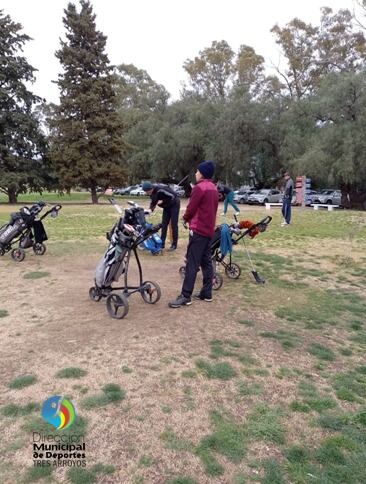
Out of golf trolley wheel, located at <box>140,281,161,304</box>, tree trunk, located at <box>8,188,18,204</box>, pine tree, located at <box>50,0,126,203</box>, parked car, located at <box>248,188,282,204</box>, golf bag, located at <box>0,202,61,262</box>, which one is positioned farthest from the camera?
parked car, located at <box>248,188,282,204</box>

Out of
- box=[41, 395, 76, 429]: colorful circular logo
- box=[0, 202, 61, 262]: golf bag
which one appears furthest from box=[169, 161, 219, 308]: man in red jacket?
box=[0, 202, 61, 262]: golf bag

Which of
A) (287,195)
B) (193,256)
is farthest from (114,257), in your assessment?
(287,195)

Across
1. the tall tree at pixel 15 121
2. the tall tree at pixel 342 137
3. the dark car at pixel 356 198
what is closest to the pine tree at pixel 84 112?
the tall tree at pixel 15 121

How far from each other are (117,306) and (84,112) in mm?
24997

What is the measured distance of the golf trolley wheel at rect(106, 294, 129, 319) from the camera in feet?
15.5

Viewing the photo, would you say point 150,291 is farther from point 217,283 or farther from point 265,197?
point 265,197

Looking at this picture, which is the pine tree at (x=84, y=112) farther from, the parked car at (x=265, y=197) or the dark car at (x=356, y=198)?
the dark car at (x=356, y=198)

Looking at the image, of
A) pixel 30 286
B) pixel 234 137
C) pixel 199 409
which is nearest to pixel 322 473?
pixel 199 409

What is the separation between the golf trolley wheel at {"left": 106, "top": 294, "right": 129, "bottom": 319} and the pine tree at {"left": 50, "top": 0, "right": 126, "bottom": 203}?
23.5m

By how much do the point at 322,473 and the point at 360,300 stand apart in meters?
3.78

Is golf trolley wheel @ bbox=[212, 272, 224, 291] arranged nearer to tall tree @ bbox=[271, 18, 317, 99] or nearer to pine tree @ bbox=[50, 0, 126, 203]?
pine tree @ bbox=[50, 0, 126, 203]

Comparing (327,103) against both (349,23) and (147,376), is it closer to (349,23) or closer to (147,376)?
(349,23)

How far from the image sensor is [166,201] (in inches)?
337

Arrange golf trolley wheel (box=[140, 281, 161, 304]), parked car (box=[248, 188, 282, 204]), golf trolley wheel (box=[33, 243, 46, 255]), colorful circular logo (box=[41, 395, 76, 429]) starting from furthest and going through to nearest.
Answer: parked car (box=[248, 188, 282, 204]) < golf trolley wheel (box=[33, 243, 46, 255]) < golf trolley wheel (box=[140, 281, 161, 304]) < colorful circular logo (box=[41, 395, 76, 429])
